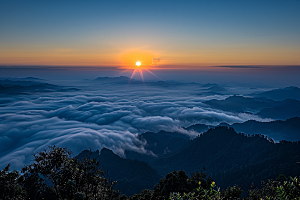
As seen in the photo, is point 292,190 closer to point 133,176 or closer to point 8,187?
point 8,187

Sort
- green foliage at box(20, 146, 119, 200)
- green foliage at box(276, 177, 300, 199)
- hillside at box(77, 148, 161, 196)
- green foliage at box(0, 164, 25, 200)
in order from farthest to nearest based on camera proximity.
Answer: hillside at box(77, 148, 161, 196)
green foliage at box(0, 164, 25, 200)
green foliage at box(20, 146, 119, 200)
green foliage at box(276, 177, 300, 199)

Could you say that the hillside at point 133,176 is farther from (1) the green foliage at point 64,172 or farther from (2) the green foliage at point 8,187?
(2) the green foliage at point 8,187

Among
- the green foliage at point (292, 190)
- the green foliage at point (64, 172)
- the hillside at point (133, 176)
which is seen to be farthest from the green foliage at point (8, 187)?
the hillside at point (133, 176)

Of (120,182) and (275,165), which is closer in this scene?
(275,165)

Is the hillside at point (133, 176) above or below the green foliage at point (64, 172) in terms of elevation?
below

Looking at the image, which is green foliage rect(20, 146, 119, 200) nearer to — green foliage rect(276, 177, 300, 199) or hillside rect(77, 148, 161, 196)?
green foliage rect(276, 177, 300, 199)

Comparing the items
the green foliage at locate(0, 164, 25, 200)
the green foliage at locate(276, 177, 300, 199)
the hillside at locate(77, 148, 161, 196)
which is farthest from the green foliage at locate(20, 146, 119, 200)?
the hillside at locate(77, 148, 161, 196)

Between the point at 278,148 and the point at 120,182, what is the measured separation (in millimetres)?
157692

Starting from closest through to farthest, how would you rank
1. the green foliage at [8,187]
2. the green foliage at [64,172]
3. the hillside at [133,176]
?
the green foliage at [64,172] < the green foliage at [8,187] < the hillside at [133,176]

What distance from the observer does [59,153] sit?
60.6ft

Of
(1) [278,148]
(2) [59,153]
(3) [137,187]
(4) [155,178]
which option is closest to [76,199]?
(2) [59,153]

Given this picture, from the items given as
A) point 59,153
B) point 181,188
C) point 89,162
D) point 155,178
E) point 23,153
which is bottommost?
point 155,178

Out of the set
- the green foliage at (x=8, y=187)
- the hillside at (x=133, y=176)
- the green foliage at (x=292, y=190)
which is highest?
the green foliage at (x=292, y=190)

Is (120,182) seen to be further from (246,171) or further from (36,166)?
(36,166)
